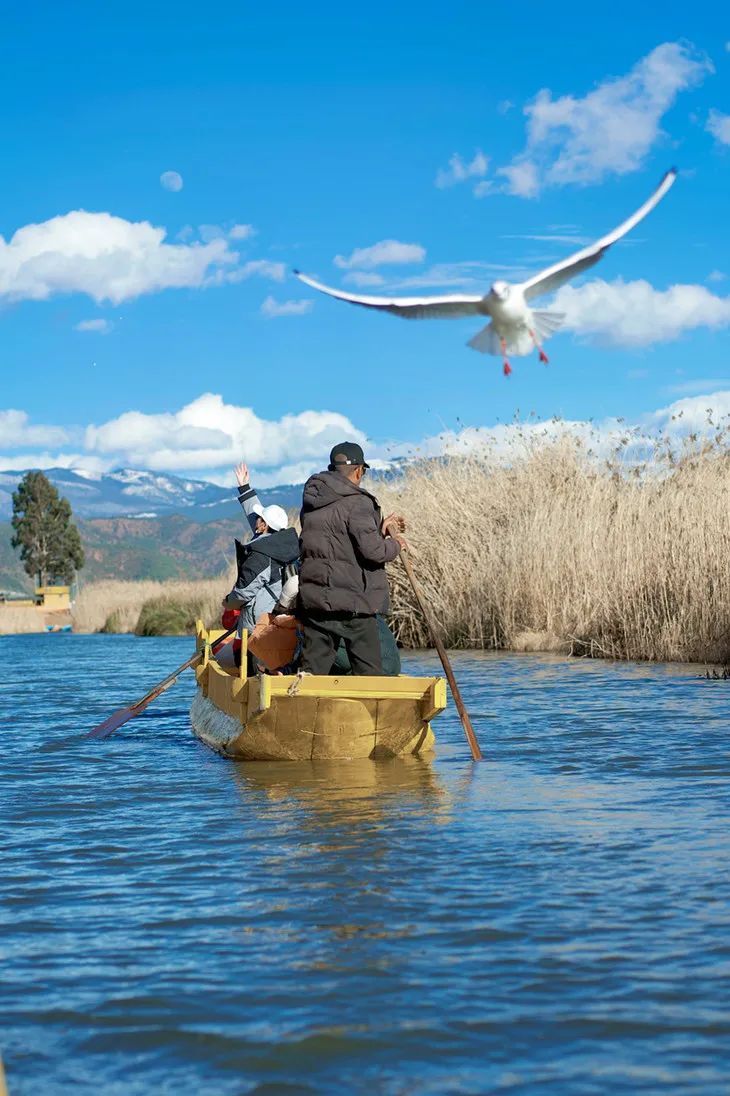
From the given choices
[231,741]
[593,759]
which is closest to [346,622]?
[231,741]

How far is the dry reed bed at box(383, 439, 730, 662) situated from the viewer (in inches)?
685

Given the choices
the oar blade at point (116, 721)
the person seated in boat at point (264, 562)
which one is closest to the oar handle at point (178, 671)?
the oar blade at point (116, 721)

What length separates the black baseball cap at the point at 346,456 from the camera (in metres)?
9.64

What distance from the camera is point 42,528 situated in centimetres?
9400

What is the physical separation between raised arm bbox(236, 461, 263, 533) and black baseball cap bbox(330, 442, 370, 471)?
202 cm

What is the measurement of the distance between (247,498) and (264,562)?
110cm

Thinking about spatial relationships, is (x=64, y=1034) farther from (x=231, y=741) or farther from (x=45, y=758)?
(x=45, y=758)

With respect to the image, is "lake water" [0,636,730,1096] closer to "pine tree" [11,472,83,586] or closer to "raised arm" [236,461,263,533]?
"raised arm" [236,461,263,533]

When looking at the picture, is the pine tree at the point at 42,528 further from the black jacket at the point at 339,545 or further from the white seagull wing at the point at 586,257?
the white seagull wing at the point at 586,257

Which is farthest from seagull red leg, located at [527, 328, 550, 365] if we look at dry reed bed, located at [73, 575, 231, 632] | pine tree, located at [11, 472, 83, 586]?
pine tree, located at [11, 472, 83, 586]

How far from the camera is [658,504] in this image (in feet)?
63.1

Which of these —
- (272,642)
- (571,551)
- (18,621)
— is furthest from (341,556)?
(18,621)

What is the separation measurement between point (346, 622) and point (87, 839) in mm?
2925

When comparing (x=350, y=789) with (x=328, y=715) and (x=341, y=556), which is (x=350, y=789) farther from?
(x=341, y=556)
